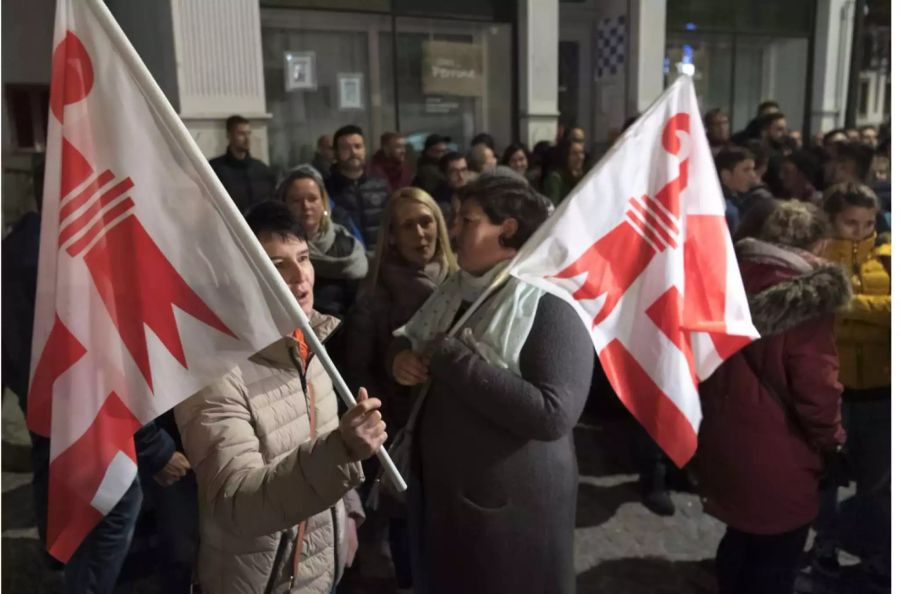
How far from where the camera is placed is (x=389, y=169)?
196 inches

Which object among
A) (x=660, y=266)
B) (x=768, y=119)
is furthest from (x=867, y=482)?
(x=768, y=119)

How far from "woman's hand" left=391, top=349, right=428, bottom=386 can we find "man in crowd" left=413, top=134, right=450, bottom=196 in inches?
105

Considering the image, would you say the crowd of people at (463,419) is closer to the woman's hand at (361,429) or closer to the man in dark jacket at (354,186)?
the woman's hand at (361,429)

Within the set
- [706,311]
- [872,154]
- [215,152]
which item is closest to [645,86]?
[872,154]

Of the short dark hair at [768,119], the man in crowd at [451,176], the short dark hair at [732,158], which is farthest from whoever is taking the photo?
the short dark hair at [768,119]

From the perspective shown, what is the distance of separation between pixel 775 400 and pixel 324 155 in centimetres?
272

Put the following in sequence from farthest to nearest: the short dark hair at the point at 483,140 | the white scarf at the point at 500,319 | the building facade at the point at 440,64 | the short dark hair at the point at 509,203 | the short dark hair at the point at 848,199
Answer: the short dark hair at the point at 483,140 < the building facade at the point at 440,64 < the short dark hair at the point at 848,199 < the short dark hair at the point at 509,203 < the white scarf at the point at 500,319

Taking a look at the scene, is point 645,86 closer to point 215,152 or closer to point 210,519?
point 215,152

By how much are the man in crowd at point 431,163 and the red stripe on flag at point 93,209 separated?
10.4 ft

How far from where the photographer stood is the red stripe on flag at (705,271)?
1998 millimetres

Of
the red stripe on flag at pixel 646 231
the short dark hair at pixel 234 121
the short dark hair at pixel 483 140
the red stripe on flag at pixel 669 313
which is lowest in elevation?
the red stripe on flag at pixel 669 313

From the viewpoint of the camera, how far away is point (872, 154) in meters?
4.14

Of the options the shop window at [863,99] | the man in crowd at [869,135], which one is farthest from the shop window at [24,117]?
the shop window at [863,99]

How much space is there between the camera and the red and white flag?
1.91 meters
